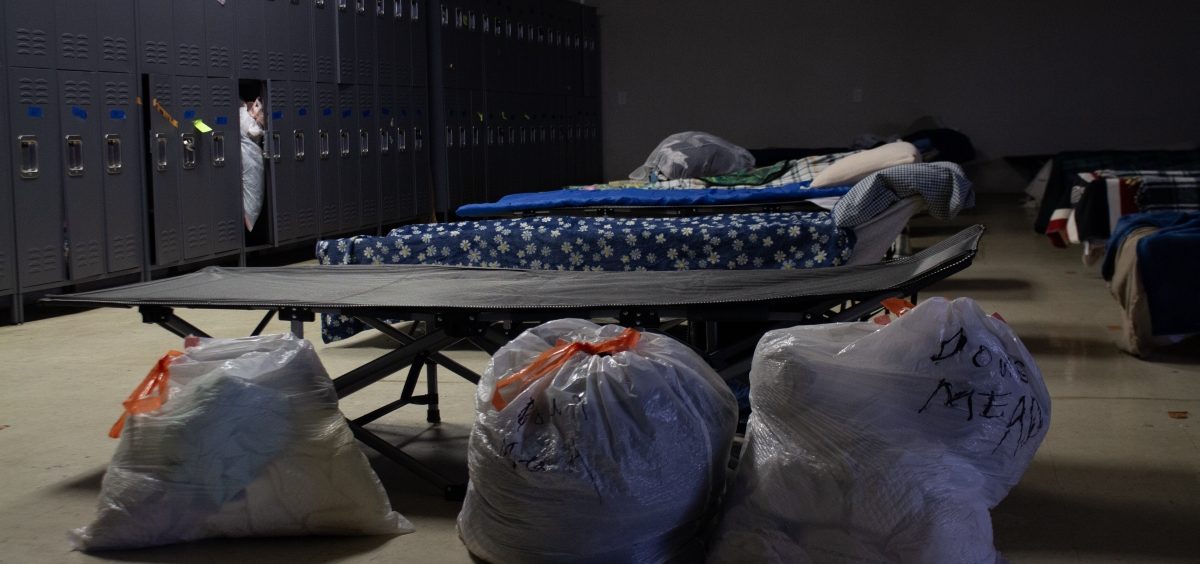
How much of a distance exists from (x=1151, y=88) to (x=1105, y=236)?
620 centimetres

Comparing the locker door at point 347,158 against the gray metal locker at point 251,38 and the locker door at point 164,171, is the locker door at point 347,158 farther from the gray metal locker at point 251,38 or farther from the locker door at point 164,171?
the locker door at point 164,171

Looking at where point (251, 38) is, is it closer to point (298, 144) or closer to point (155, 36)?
point (298, 144)

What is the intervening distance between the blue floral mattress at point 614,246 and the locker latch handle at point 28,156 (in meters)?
1.56

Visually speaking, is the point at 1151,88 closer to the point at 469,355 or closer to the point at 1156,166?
the point at 1156,166

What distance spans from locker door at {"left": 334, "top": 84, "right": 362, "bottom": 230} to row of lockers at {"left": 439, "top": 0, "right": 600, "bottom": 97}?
121cm

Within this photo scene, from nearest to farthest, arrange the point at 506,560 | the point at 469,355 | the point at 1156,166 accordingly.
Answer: the point at 506,560 → the point at 469,355 → the point at 1156,166

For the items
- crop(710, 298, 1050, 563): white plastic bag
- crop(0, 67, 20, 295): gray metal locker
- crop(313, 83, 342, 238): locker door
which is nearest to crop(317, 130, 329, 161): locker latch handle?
crop(313, 83, 342, 238): locker door

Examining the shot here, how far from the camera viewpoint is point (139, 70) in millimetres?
5559

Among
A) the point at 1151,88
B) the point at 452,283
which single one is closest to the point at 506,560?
the point at 452,283

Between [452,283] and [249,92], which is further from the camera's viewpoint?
[249,92]

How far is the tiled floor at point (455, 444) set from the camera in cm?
223

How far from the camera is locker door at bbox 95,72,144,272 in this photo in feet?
17.6

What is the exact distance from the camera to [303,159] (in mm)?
6973

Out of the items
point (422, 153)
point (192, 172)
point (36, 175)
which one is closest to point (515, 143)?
point (422, 153)
